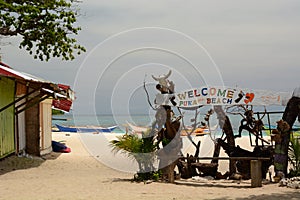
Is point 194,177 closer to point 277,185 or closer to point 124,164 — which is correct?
point 277,185

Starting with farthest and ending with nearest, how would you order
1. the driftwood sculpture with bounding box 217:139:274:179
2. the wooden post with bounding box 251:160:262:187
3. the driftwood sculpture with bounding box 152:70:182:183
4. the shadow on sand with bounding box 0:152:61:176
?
the shadow on sand with bounding box 0:152:61:176
the driftwood sculpture with bounding box 217:139:274:179
the driftwood sculpture with bounding box 152:70:182:183
the wooden post with bounding box 251:160:262:187

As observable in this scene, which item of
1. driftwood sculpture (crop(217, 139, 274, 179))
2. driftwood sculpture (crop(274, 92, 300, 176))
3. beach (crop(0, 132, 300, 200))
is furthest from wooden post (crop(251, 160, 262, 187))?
driftwood sculpture (crop(217, 139, 274, 179))

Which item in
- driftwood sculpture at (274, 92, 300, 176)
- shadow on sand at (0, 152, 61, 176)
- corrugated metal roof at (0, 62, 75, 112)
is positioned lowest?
shadow on sand at (0, 152, 61, 176)

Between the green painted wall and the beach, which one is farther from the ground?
the green painted wall

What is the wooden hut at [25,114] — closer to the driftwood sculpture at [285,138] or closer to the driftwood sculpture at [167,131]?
the driftwood sculpture at [167,131]

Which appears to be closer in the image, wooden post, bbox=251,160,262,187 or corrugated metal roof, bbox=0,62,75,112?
wooden post, bbox=251,160,262,187

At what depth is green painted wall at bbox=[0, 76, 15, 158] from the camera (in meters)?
15.4

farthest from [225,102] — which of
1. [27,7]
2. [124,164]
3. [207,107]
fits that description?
[27,7]

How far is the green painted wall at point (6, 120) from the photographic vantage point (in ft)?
50.5

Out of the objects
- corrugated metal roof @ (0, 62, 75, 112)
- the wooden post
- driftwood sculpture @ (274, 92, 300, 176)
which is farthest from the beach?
corrugated metal roof @ (0, 62, 75, 112)

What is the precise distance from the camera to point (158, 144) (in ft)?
42.0

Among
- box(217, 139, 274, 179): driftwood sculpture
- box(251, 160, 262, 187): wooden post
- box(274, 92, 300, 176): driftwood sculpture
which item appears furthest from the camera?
box(217, 139, 274, 179): driftwood sculpture

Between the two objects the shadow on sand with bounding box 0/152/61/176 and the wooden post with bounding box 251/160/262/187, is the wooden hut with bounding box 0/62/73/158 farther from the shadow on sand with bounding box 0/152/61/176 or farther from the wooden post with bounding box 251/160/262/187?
the wooden post with bounding box 251/160/262/187

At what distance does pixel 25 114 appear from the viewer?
18781 mm
